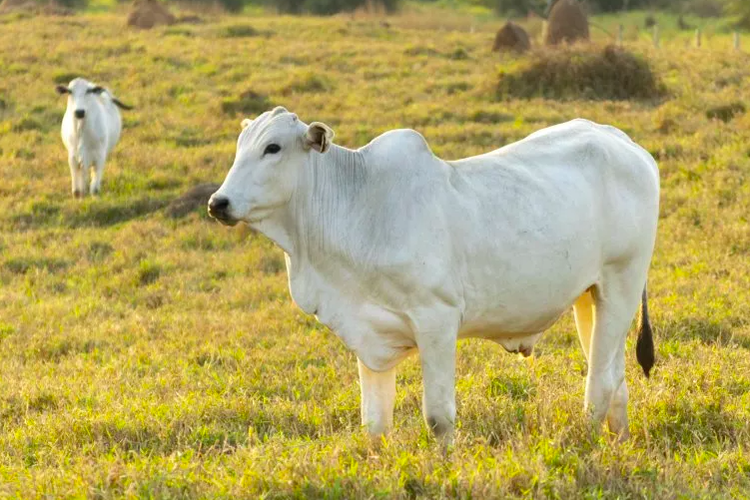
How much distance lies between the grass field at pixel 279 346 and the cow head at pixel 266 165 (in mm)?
879

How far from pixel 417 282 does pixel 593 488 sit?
38.6 inches

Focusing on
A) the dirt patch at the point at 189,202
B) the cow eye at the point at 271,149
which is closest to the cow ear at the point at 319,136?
the cow eye at the point at 271,149

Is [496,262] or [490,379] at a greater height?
[496,262]

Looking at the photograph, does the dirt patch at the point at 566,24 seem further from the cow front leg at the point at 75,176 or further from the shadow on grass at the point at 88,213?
the shadow on grass at the point at 88,213

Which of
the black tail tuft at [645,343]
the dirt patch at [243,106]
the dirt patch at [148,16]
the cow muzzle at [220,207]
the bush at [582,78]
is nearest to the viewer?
the cow muzzle at [220,207]

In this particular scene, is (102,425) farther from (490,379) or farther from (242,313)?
(242,313)

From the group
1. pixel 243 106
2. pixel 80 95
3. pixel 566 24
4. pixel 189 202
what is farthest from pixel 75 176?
pixel 566 24

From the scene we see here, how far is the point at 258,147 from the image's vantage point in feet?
14.1

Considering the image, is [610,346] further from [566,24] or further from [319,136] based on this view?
[566,24]

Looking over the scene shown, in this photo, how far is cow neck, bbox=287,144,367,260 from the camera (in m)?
4.45

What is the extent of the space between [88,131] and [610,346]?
9.03 metres

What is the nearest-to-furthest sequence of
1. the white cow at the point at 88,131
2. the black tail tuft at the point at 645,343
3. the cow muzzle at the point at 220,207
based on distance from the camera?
the cow muzzle at the point at 220,207 → the black tail tuft at the point at 645,343 → the white cow at the point at 88,131

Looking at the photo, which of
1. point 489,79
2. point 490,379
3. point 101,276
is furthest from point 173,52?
point 490,379

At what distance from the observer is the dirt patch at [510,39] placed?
2288 centimetres
